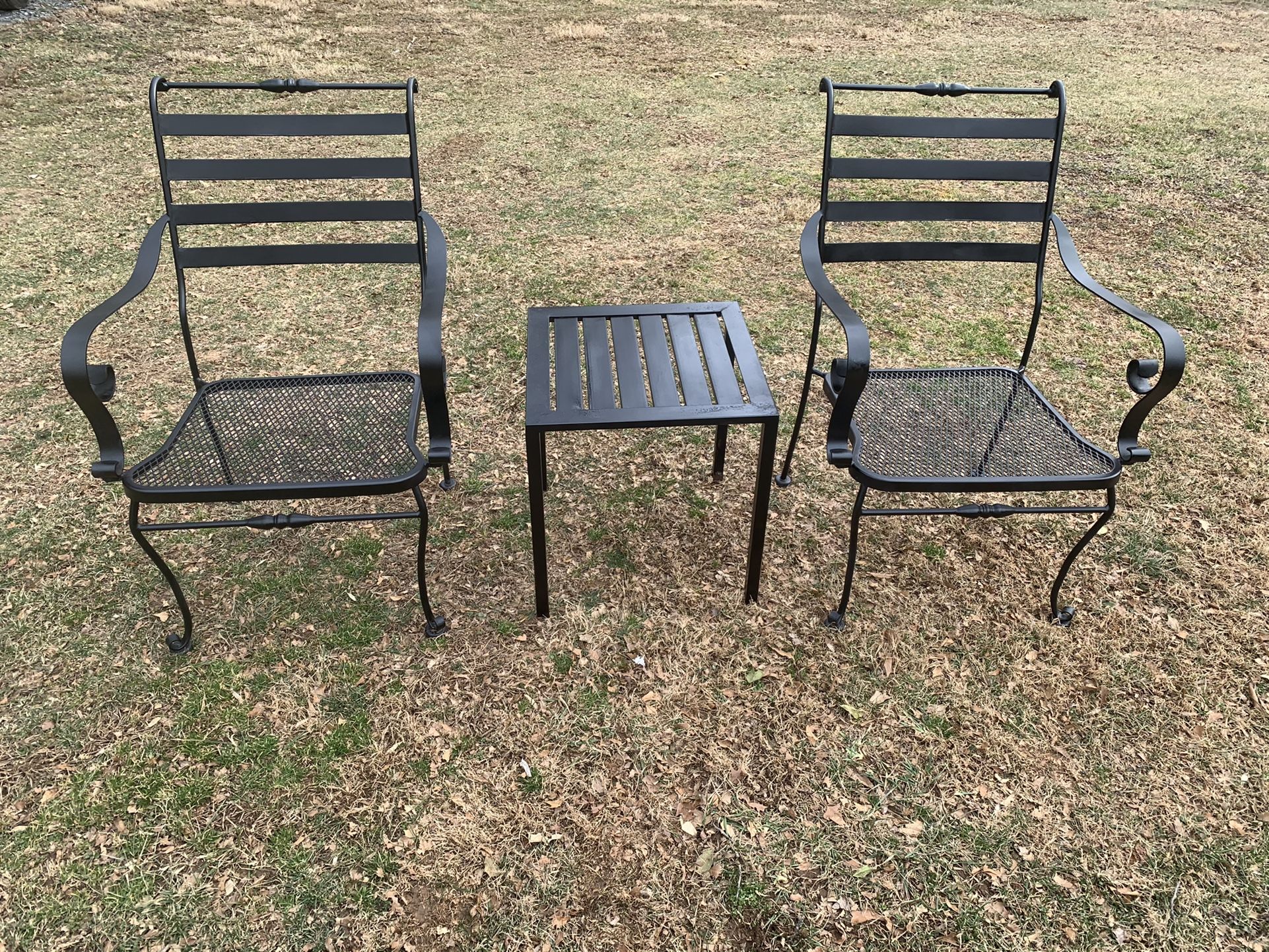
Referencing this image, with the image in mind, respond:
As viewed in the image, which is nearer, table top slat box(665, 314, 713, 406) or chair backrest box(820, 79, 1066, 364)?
table top slat box(665, 314, 713, 406)

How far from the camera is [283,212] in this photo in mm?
2256

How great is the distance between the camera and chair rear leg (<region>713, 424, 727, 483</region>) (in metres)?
2.66

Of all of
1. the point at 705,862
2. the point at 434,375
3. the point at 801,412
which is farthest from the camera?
the point at 801,412

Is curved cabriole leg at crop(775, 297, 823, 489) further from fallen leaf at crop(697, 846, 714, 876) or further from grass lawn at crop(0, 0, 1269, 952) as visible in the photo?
fallen leaf at crop(697, 846, 714, 876)

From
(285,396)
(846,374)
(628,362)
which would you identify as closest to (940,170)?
(846,374)

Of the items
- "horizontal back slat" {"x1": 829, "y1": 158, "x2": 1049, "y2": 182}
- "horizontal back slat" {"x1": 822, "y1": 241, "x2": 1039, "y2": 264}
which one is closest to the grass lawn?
"horizontal back slat" {"x1": 822, "y1": 241, "x2": 1039, "y2": 264}

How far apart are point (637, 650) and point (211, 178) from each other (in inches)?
71.0

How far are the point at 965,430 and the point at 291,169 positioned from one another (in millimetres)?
2078

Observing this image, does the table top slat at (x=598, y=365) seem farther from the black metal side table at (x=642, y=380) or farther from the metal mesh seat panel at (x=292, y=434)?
the metal mesh seat panel at (x=292, y=434)

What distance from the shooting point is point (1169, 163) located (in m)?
5.40

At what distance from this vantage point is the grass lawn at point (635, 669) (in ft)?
5.56

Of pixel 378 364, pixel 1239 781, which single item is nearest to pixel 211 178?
pixel 378 364

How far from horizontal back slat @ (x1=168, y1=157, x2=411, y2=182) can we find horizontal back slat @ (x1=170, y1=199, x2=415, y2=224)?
0.26ft

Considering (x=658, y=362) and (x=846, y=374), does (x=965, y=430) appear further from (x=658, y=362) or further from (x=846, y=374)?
(x=658, y=362)
